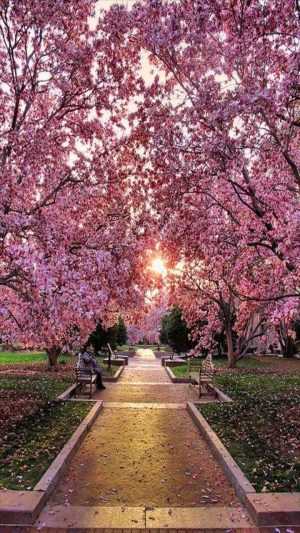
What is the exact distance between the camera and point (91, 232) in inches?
414

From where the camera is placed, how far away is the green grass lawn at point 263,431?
254 inches

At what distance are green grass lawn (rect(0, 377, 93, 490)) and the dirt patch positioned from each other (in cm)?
42

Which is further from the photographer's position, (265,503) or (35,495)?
(35,495)

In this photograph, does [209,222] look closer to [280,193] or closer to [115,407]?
[280,193]

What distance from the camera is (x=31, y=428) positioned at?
30.0 ft

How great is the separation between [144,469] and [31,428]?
2918 mm

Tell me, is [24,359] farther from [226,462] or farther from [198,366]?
[226,462]

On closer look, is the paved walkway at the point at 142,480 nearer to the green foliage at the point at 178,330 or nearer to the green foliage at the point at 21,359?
the green foliage at the point at 21,359

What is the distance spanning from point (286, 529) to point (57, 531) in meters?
2.27

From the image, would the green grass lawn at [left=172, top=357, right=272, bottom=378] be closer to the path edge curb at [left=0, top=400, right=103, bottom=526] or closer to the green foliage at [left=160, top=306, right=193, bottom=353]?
the green foliage at [left=160, top=306, right=193, bottom=353]

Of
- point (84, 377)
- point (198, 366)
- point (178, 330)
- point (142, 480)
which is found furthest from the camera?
point (178, 330)

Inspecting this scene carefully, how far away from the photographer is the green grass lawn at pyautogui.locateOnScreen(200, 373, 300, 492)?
646cm

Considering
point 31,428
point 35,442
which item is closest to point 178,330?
point 31,428

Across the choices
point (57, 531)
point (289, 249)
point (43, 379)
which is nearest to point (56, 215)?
point (289, 249)
